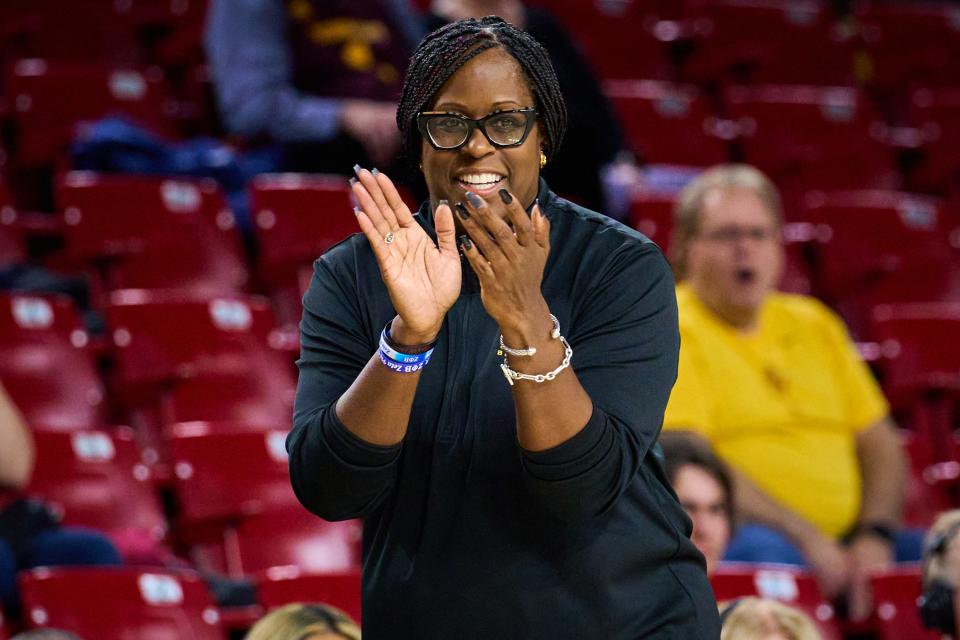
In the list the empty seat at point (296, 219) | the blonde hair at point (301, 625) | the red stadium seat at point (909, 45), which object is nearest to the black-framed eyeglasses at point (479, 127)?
the blonde hair at point (301, 625)

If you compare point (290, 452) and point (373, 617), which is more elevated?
point (290, 452)

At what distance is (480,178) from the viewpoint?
4.73 feet

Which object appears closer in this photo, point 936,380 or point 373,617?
point 373,617

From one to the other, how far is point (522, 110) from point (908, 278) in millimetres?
3695

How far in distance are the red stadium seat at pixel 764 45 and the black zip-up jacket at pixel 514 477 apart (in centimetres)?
467

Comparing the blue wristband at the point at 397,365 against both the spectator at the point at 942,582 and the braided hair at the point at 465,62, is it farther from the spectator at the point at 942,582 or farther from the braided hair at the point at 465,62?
the spectator at the point at 942,582

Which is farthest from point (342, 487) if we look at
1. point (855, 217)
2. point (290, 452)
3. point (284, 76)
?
point (855, 217)

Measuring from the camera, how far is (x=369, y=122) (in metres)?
4.16

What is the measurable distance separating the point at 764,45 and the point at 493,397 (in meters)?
4.87

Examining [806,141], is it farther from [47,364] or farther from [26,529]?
[26,529]

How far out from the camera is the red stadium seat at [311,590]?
9.25ft

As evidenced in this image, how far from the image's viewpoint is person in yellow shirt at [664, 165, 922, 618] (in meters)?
3.28

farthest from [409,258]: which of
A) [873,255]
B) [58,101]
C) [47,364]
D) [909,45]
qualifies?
[909,45]

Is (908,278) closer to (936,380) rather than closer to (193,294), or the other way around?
(936,380)
